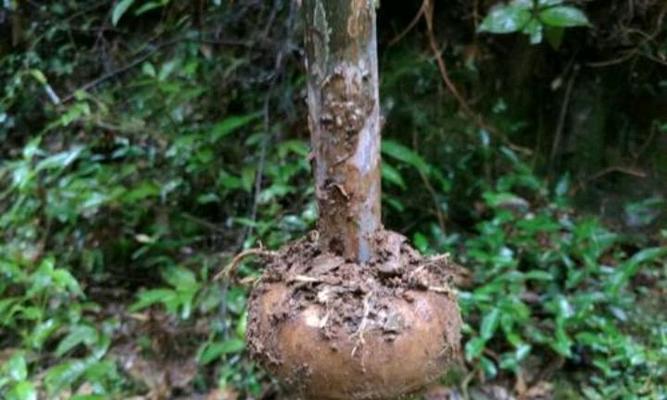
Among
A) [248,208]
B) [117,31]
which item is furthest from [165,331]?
[117,31]

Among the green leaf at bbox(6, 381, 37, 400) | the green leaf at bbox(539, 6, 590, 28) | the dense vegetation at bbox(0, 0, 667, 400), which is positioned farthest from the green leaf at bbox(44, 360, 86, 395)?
the green leaf at bbox(539, 6, 590, 28)

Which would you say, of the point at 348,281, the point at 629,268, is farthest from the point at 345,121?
the point at 629,268

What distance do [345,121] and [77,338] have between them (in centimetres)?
114

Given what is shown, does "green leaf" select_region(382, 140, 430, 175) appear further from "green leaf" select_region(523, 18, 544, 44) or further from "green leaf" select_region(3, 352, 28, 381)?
"green leaf" select_region(3, 352, 28, 381)

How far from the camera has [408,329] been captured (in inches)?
34.4

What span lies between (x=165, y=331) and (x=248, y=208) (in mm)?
385

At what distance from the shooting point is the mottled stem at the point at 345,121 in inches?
→ 32.5

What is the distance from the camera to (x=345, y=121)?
846 millimetres

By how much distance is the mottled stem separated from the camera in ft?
2.71

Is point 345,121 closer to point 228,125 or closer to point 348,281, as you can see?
point 348,281

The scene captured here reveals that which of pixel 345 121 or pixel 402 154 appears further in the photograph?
pixel 402 154

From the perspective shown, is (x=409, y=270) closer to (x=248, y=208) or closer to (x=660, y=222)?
(x=248, y=208)

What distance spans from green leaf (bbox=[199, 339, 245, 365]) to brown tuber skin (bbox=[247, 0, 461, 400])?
2.31 ft

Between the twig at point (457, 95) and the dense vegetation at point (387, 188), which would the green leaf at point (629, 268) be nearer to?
the dense vegetation at point (387, 188)
